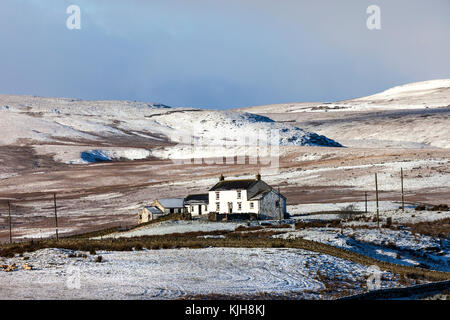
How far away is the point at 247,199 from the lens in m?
71.8

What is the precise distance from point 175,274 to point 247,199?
3843 cm

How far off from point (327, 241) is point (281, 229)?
10.0 m

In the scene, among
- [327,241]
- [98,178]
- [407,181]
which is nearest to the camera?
[327,241]

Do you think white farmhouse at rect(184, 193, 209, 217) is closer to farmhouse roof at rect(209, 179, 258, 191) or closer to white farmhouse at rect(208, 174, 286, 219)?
white farmhouse at rect(208, 174, 286, 219)

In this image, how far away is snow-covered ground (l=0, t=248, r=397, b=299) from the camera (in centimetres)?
2903

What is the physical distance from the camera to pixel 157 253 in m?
40.8

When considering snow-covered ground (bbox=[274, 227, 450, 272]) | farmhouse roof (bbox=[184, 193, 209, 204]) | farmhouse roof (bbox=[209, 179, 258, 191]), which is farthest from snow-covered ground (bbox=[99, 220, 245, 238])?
snow-covered ground (bbox=[274, 227, 450, 272])

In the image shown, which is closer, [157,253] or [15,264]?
[15,264]

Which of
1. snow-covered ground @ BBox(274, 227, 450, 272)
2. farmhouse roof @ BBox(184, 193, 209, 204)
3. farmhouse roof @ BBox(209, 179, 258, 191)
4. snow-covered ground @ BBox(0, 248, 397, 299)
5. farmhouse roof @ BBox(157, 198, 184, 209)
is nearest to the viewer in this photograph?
snow-covered ground @ BBox(0, 248, 397, 299)

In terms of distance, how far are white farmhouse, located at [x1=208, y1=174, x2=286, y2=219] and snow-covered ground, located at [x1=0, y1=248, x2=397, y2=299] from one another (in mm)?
29244

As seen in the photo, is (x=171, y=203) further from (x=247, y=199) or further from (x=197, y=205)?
(x=247, y=199)

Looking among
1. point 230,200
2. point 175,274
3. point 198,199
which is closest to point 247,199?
point 230,200
